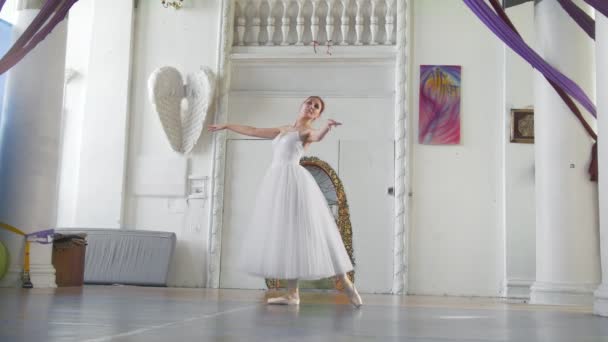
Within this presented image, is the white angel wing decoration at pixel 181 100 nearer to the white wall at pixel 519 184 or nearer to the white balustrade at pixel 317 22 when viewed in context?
the white balustrade at pixel 317 22

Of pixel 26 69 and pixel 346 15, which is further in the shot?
pixel 346 15

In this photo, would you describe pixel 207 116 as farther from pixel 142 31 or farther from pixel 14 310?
pixel 14 310

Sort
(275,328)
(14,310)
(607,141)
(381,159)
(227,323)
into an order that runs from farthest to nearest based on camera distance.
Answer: (381,159) → (607,141) → (14,310) → (227,323) → (275,328)

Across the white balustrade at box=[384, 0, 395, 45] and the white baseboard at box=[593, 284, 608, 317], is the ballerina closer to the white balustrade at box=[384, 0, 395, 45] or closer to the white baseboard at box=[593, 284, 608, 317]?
the white baseboard at box=[593, 284, 608, 317]

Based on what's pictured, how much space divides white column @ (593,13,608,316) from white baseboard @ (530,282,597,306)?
125 centimetres

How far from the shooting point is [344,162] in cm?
829

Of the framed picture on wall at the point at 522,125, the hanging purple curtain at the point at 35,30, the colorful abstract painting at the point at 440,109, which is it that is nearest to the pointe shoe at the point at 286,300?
the hanging purple curtain at the point at 35,30

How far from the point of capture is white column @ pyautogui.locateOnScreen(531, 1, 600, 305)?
214 inches

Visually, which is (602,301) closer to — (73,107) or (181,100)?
(181,100)

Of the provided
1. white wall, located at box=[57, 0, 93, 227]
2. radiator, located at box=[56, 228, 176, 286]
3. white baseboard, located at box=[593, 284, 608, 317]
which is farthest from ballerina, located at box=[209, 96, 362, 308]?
white wall, located at box=[57, 0, 93, 227]

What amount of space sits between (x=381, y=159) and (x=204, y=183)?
211 cm

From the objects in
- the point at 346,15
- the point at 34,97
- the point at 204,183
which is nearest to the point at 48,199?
the point at 34,97

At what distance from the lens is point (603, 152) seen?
13.7 ft

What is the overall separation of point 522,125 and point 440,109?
0.92 meters
